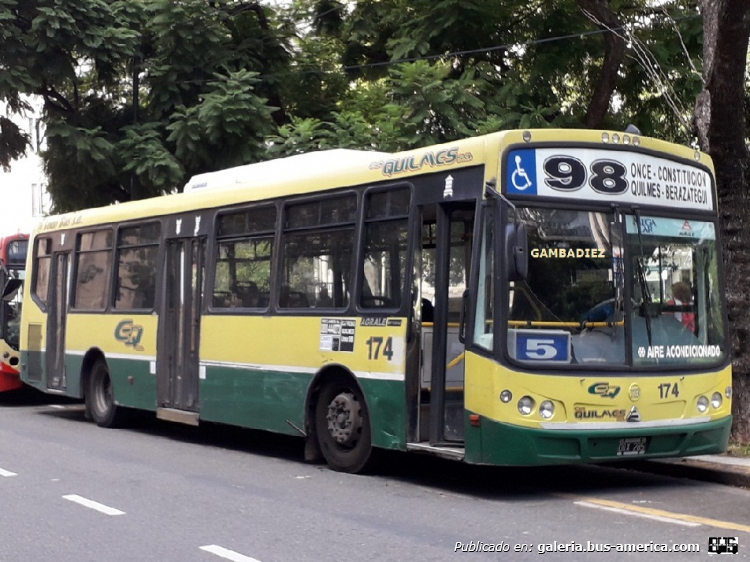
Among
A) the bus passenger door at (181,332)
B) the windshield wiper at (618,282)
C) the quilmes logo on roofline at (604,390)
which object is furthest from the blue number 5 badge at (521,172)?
the bus passenger door at (181,332)

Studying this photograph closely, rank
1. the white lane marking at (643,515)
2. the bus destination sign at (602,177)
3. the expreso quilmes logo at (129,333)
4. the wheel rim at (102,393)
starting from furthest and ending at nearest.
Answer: the wheel rim at (102,393) → the expreso quilmes logo at (129,333) → the bus destination sign at (602,177) → the white lane marking at (643,515)

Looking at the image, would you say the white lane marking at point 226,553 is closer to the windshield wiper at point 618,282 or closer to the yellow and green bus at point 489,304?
the yellow and green bus at point 489,304

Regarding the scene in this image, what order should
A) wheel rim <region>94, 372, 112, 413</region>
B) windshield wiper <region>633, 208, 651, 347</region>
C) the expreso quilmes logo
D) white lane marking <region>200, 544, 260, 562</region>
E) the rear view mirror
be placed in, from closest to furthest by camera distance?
white lane marking <region>200, 544, 260, 562</region>, the rear view mirror, windshield wiper <region>633, 208, 651, 347</region>, the expreso quilmes logo, wheel rim <region>94, 372, 112, 413</region>

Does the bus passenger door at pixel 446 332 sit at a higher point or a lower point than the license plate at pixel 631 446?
higher

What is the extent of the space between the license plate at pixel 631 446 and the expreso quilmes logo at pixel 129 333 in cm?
715

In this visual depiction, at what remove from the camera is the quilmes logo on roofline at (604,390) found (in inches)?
356

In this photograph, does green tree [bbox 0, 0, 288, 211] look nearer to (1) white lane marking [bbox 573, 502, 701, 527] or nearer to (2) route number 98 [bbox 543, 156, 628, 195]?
(2) route number 98 [bbox 543, 156, 628, 195]

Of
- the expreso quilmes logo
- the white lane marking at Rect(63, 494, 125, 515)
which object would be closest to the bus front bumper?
the white lane marking at Rect(63, 494, 125, 515)

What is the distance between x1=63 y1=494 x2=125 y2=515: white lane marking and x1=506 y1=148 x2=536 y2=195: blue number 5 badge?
3888 millimetres

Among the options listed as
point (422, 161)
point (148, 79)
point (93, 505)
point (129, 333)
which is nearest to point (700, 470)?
point (422, 161)

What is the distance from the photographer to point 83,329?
52.5ft

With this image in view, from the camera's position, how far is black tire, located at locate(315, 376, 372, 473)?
10.5 metres

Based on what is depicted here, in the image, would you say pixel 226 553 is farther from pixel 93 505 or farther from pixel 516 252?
pixel 516 252

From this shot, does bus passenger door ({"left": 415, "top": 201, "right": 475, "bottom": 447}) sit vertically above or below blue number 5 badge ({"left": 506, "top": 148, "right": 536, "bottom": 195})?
below
